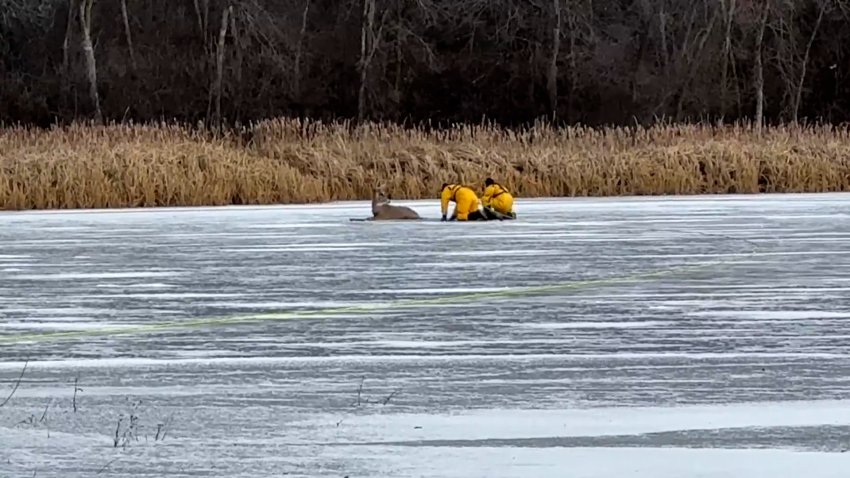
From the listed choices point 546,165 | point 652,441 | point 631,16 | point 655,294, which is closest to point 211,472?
point 652,441

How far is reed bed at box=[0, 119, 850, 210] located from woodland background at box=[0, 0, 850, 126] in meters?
15.8

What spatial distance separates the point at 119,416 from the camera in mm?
6355

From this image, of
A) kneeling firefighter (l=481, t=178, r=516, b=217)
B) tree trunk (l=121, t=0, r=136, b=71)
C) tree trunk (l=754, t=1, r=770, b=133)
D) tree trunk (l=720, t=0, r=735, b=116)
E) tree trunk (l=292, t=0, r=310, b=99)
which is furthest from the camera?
tree trunk (l=121, t=0, r=136, b=71)

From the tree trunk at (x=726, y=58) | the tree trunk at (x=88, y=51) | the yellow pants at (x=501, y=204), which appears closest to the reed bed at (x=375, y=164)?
the yellow pants at (x=501, y=204)

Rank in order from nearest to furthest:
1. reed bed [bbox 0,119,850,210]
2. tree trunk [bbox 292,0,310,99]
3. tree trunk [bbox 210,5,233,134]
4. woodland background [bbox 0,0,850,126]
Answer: reed bed [bbox 0,119,850,210] → tree trunk [bbox 210,5,233,134] → woodland background [bbox 0,0,850,126] → tree trunk [bbox 292,0,310,99]

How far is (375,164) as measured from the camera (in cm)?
2588

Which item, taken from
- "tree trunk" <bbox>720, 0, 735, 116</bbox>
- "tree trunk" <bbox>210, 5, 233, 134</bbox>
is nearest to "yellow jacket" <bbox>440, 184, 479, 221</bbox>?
"tree trunk" <bbox>210, 5, 233, 134</bbox>

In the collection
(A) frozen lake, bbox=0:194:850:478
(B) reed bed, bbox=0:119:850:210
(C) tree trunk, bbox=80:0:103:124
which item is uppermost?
(C) tree trunk, bbox=80:0:103:124

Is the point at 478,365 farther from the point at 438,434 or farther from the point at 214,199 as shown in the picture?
the point at 214,199

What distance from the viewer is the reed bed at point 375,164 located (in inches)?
925

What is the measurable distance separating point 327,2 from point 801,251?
35818mm

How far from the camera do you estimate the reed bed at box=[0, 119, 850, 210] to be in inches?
925

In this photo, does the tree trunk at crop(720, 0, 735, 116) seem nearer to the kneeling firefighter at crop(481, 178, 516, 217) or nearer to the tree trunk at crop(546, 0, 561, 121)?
the tree trunk at crop(546, 0, 561, 121)

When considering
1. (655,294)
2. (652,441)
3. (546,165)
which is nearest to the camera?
(652,441)
